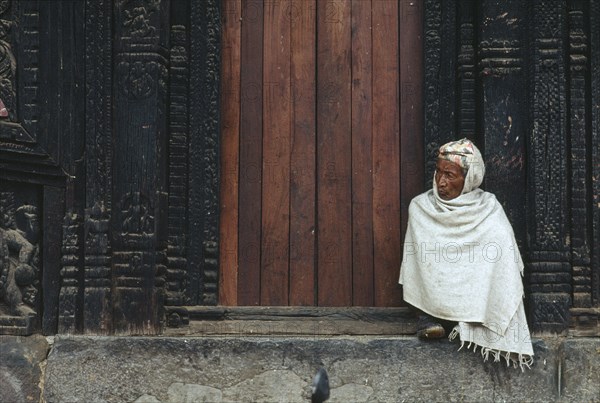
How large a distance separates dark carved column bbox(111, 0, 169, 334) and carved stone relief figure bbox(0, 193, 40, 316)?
1.35 feet

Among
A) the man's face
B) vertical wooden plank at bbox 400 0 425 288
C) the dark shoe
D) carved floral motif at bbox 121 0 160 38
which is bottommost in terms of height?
the dark shoe

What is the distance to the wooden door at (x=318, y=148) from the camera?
577 centimetres

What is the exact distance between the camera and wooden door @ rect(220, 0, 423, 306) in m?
5.77

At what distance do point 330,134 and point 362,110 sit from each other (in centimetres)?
21

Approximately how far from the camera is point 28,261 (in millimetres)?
5504

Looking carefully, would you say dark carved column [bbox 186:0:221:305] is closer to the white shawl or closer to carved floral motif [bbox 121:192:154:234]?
carved floral motif [bbox 121:192:154:234]

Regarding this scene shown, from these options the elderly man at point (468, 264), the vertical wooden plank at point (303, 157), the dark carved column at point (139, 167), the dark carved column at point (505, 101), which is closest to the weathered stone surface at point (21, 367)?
the dark carved column at point (139, 167)

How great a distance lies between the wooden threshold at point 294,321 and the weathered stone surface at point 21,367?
26.1 inches

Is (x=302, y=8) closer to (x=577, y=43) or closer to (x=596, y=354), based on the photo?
(x=577, y=43)

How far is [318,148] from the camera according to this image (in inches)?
229

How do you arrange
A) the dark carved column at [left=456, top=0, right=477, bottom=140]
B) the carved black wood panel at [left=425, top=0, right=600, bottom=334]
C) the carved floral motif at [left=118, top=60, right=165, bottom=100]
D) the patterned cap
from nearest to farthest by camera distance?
the patterned cap
the carved black wood panel at [left=425, top=0, right=600, bottom=334]
the carved floral motif at [left=118, top=60, right=165, bottom=100]
the dark carved column at [left=456, top=0, right=477, bottom=140]

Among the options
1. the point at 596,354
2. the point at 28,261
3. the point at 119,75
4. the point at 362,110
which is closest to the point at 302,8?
the point at 362,110

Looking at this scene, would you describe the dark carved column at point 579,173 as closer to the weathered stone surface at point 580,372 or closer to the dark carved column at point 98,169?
the weathered stone surface at point 580,372

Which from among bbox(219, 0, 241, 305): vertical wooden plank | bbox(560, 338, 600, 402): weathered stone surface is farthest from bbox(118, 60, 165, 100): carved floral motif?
bbox(560, 338, 600, 402): weathered stone surface
